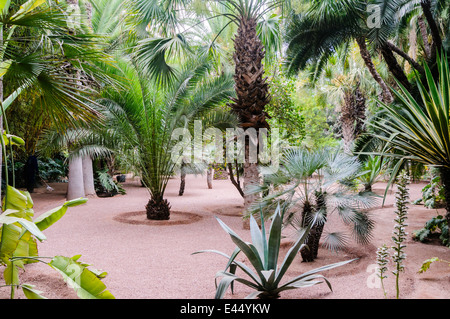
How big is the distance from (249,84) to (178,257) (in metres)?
3.84

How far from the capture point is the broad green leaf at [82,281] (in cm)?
264

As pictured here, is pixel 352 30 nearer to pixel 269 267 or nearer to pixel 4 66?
pixel 269 267

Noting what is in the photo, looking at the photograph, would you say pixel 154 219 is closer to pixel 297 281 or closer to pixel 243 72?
pixel 243 72

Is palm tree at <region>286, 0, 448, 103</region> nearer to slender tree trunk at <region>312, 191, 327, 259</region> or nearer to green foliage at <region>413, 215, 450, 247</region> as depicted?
green foliage at <region>413, 215, 450, 247</region>

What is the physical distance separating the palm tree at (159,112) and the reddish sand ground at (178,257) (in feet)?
4.20

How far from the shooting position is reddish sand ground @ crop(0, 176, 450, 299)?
3471 millimetres

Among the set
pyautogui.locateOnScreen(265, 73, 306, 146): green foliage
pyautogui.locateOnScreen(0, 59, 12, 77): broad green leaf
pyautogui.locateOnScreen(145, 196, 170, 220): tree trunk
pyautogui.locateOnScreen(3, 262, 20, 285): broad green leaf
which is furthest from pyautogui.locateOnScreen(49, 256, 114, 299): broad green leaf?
pyautogui.locateOnScreen(265, 73, 306, 146): green foliage

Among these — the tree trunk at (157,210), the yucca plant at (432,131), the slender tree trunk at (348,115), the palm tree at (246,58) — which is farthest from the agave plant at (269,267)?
the slender tree trunk at (348,115)

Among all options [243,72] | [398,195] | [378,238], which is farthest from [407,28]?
[398,195]

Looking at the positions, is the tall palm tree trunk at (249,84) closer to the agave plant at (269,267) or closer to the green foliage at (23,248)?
the agave plant at (269,267)

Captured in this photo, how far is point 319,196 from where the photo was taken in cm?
468

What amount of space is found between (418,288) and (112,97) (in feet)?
21.3

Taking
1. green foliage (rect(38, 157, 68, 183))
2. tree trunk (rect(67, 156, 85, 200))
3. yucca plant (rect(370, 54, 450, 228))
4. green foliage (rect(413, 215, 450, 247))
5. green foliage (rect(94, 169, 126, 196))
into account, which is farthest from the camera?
green foliage (rect(38, 157, 68, 183))

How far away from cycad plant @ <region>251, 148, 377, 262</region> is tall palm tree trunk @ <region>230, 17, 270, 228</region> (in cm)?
220
